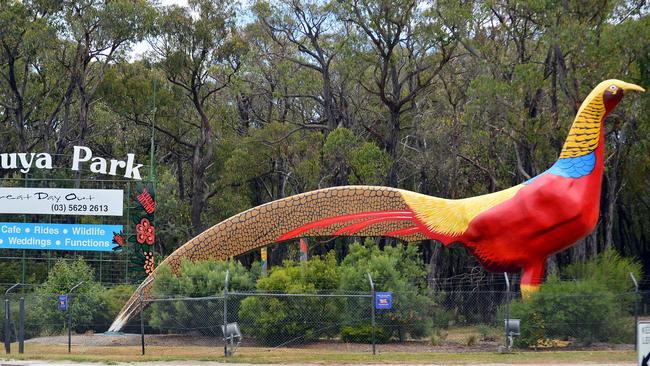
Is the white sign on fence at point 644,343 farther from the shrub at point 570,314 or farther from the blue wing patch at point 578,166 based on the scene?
the blue wing patch at point 578,166

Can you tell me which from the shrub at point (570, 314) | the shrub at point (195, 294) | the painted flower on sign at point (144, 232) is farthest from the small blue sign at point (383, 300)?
the painted flower on sign at point (144, 232)

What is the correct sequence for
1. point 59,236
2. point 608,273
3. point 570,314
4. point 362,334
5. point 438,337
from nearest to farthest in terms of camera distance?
1. point 570,314
2. point 362,334
3. point 438,337
4. point 608,273
5. point 59,236

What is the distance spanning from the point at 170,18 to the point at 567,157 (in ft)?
77.3

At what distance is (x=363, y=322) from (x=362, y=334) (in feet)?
1.03

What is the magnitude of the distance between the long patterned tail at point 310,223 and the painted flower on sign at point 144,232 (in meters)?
6.73

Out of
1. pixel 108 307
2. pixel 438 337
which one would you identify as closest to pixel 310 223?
pixel 438 337

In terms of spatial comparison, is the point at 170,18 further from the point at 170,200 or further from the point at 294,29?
the point at 170,200

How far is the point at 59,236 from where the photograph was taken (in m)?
33.8

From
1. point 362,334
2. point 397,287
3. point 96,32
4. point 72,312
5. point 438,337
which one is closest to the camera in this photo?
point 362,334

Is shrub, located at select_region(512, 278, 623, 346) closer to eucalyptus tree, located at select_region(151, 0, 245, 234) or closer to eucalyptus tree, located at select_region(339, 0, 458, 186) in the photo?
eucalyptus tree, located at select_region(339, 0, 458, 186)

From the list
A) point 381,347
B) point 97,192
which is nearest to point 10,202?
point 97,192

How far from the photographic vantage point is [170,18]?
41750 millimetres

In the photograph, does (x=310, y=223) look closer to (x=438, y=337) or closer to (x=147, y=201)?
(x=438, y=337)

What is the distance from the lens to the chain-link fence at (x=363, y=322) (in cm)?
2209
